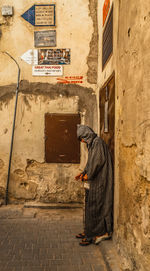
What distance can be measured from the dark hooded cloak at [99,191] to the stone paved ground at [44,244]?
1.08ft

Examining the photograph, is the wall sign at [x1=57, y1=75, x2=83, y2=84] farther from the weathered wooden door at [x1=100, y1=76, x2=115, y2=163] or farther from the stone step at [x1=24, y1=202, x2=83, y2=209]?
the stone step at [x1=24, y1=202, x2=83, y2=209]

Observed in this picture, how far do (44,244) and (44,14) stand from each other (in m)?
4.66

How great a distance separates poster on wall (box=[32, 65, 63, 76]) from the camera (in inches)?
218

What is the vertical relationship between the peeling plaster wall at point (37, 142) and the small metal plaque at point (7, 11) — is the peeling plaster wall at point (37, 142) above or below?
below

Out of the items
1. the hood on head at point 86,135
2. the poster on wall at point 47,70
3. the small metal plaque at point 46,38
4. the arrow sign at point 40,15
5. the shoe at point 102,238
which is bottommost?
the shoe at point 102,238

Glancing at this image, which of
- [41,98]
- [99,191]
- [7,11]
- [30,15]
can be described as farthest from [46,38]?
[99,191]

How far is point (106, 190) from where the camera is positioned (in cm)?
357

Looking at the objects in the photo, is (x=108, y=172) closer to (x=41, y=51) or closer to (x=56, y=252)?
(x=56, y=252)

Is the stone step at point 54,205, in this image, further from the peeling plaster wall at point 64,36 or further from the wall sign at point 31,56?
the wall sign at point 31,56

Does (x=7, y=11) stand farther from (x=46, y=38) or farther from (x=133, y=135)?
(x=133, y=135)

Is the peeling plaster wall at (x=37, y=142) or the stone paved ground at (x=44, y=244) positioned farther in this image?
the peeling plaster wall at (x=37, y=142)

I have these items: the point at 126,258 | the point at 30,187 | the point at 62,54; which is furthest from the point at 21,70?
the point at 126,258

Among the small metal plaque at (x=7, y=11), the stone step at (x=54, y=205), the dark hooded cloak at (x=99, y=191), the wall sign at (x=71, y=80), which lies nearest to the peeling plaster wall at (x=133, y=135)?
the dark hooded cloak at (x=99, y=191)

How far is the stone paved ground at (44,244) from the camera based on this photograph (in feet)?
10.3
